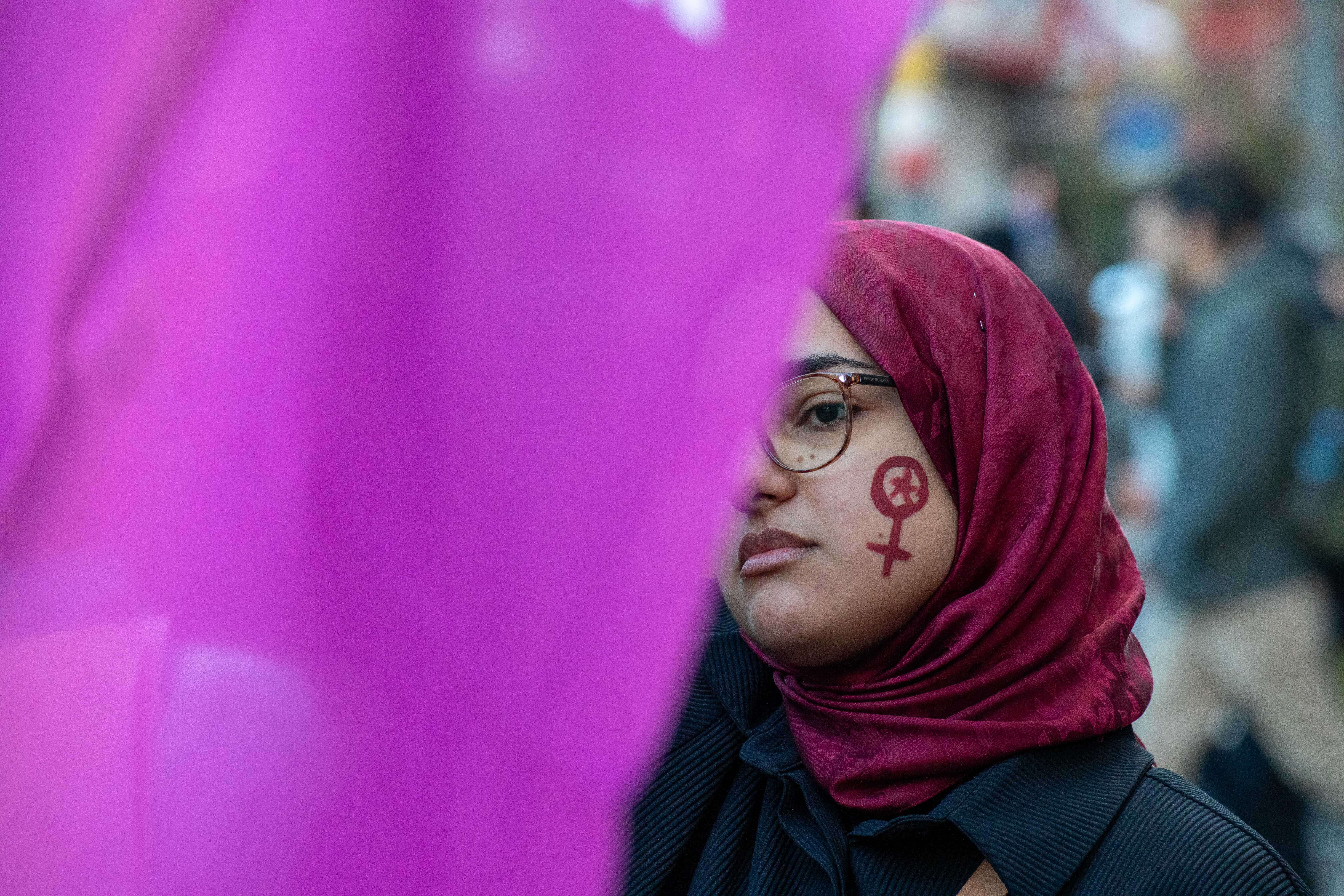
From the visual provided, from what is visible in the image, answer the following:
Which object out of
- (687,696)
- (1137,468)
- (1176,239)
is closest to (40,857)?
(687,696)

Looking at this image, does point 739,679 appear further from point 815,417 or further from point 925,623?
point 815,417

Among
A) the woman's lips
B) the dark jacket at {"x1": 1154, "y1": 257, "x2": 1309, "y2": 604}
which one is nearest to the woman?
the woman's lips

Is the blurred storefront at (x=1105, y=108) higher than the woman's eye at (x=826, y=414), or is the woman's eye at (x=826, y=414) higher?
the blurred storefront at (x=1105, y=108)

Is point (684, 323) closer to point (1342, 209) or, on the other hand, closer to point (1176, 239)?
point (1176, 239)

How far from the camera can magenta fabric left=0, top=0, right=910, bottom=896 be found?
854 millimetres

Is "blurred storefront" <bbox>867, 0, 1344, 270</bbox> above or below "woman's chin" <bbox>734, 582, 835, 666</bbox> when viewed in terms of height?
above

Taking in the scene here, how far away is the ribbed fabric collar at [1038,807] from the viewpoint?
1551 mm

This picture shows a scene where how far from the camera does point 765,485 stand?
1657 millimetres

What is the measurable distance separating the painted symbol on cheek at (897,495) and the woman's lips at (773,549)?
83mm

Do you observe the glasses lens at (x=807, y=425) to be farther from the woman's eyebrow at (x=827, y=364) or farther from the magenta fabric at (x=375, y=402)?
the magenta fabric at (x=375, y=402)

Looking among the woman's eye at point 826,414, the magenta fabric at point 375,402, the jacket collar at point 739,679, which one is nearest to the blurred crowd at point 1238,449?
the magenta fabric at point 375,402

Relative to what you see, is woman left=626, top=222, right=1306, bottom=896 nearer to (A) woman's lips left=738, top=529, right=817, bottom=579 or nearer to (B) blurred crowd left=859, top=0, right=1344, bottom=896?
(A) woman's lips left=738, top=529, right=817, bottom=579

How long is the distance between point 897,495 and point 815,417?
0.44 ft

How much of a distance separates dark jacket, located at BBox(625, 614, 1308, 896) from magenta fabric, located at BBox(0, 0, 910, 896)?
0.82 m
